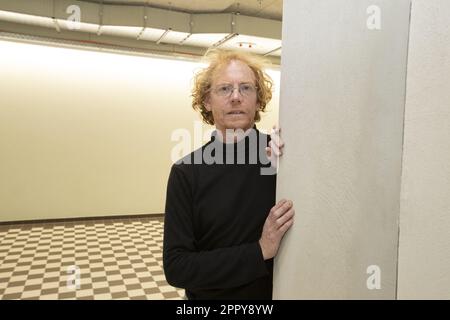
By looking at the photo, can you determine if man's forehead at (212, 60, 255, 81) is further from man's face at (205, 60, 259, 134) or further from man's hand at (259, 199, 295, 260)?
man's hand at (259, 199, 295, 260)

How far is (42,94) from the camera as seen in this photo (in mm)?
5879

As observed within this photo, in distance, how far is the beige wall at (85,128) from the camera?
19.0ft

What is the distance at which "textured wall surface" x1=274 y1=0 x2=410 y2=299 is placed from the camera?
0.80 metres

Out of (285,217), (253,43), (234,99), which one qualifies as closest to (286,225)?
(285,217)

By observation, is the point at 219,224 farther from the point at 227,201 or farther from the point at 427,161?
→ the point at 427,161

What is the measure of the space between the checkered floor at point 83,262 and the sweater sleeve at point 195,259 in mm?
2466

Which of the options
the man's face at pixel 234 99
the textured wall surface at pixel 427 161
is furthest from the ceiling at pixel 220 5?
the textured wall surface at pixel 427 161

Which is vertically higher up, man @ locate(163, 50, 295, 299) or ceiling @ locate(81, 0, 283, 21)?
ceiling @ locate(81, 0, 283, 21)

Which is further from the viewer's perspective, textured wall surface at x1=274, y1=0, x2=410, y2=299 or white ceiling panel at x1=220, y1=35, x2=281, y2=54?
white ceiling panel at x1=220, y1=35, x2=281, y2=54

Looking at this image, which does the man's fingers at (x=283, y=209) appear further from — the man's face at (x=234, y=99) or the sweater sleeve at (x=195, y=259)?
the man's face at (x=234, y=99)

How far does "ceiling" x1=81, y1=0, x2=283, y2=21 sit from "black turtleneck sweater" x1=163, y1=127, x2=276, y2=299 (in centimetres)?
407

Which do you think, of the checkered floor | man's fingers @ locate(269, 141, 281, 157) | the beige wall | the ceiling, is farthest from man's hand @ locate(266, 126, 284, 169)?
the beige wall

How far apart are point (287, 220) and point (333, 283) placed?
23cm

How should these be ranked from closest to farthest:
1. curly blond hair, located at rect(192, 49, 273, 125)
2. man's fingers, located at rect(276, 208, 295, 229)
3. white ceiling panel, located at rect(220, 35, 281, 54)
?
man's fingers, located at rect(276, 208, 295, 229) < curly blond hair, located at rect(192, 49, 273, 125) < white ceiling panel, located at rect(220, 35, 281, 54)
